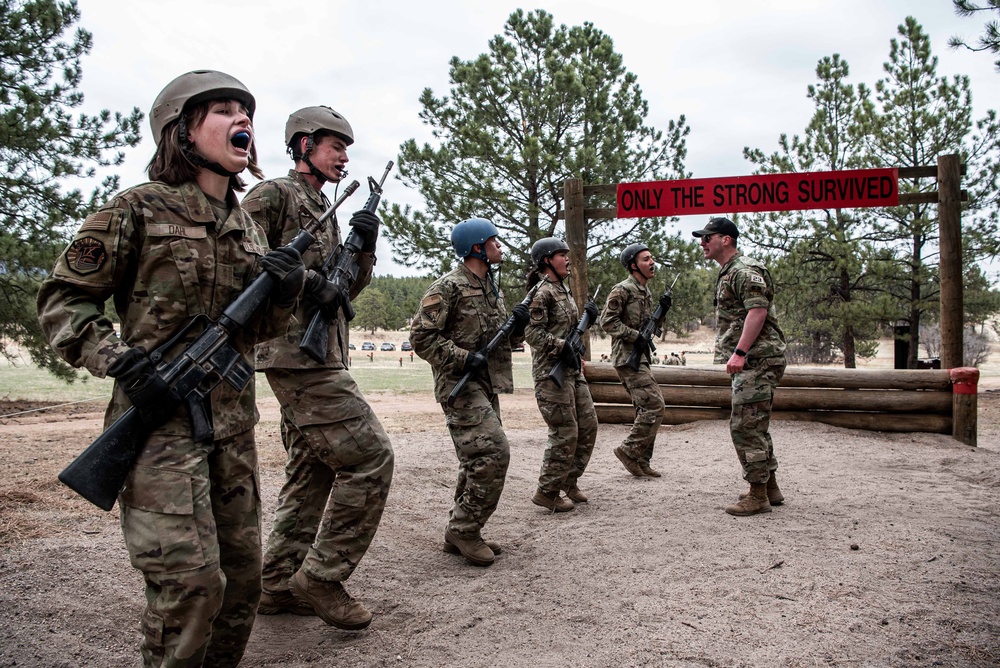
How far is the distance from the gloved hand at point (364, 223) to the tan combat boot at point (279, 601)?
1877 millimetres

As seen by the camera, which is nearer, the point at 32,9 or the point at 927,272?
the point at 32,9

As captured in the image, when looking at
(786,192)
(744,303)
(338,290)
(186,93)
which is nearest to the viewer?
(186,93)

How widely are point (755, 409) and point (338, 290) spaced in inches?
145

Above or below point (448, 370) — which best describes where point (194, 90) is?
above

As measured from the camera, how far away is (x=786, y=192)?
29.4 ft

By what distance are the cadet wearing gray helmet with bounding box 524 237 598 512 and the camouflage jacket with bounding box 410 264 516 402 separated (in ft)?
2.78

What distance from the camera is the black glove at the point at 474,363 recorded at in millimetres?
4789

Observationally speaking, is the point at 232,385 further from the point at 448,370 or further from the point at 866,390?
the point at 866,390

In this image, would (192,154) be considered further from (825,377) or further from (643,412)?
(825,377)

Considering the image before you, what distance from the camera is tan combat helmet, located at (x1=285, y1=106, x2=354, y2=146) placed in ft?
12.8

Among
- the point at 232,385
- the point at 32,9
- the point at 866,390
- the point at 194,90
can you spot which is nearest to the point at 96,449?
the point at 232,385

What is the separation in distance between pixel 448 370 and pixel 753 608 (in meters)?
2.29

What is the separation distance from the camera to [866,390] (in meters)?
9.49

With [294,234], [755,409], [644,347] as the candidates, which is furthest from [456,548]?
[644,347]
